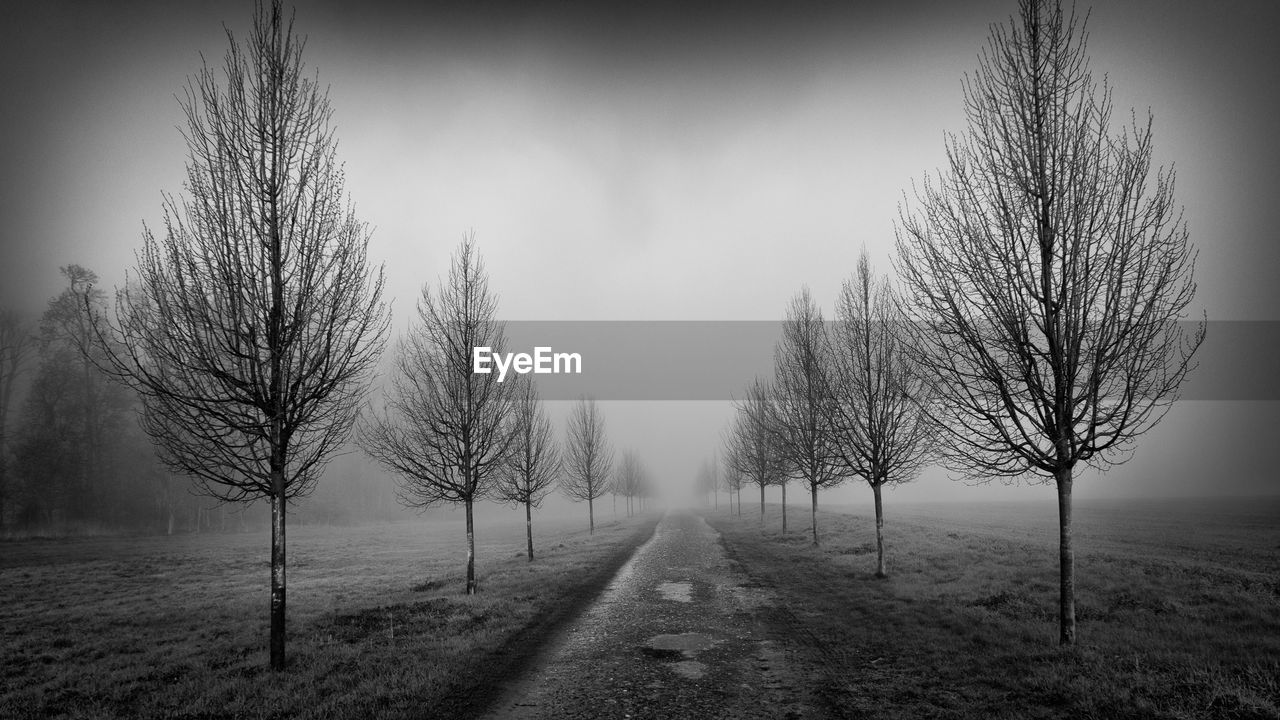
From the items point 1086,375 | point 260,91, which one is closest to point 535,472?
point 260,91

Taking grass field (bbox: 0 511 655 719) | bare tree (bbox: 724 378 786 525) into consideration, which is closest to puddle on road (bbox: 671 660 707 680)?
grass field (bbox: 0 511 655 719)

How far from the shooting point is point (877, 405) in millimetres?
16781

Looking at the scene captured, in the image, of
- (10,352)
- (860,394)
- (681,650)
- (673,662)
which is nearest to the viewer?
(673,662)

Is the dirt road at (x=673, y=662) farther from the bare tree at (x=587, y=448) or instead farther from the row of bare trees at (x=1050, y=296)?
A: the bare tree at (x=587, y=448)

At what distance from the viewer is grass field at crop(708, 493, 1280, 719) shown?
6461 mm

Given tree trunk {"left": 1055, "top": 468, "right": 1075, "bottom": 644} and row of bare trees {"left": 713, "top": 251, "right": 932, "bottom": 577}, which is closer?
tree trunk {"left": 1055, "top": 468, "right": 1075, "bottom": 644}

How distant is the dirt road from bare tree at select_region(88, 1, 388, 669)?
494 cm

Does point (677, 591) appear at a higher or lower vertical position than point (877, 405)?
lower

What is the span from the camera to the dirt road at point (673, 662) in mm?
6703

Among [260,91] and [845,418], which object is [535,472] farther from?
[260,91]

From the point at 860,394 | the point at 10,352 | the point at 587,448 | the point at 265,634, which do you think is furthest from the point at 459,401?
the point at 10,352

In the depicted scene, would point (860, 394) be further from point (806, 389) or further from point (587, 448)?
point (587, 448)

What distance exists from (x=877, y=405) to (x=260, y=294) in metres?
16.9

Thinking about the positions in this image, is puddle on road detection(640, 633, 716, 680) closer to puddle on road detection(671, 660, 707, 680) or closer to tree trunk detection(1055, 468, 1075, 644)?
puddle on road detection(671, 660, 707, 680)
